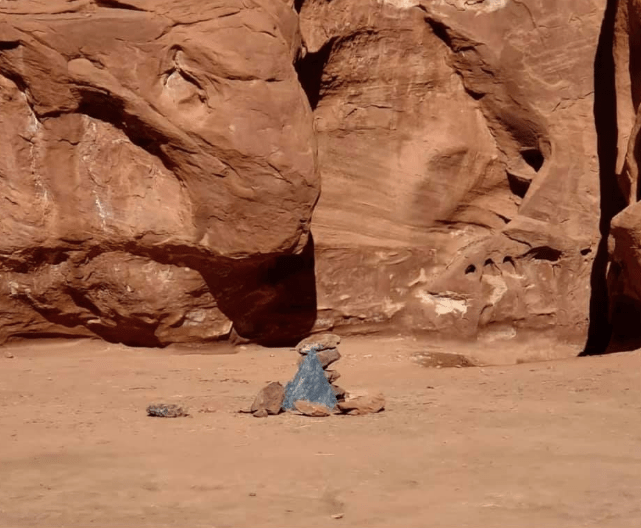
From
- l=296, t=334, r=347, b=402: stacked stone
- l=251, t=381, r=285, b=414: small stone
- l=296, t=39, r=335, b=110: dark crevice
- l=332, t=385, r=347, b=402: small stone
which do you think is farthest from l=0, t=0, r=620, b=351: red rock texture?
l=251, t=381, r=285, b=414: small stone

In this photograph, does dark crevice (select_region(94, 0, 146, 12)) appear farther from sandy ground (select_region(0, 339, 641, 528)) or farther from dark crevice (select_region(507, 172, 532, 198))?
dark crevice (select_region(507, 172, 532, 198))

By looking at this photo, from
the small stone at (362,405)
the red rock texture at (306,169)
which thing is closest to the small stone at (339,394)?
the small stone at (362,405)

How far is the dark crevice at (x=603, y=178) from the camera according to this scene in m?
9.12

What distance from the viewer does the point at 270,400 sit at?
6.04 metres

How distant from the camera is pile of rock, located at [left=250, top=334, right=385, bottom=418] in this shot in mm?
6020

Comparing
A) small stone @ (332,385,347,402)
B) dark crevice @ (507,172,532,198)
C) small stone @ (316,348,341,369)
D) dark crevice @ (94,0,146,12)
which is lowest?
small stone @ (332,385,347,402)

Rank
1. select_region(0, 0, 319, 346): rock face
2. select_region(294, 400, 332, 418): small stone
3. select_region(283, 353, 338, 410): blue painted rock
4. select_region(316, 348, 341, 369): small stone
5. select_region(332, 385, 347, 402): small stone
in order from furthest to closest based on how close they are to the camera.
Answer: select_region(0, 0, 319, 346): rock face → select_region(316, 348, 341, 369): small stone → select_region(332, 385, 347, 402): small stone → select_region(283, 353, 338, 410): blue painted rock → select_region(294, 400, 332, 418): small stone

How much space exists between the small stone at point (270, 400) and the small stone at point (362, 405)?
29 centimetres

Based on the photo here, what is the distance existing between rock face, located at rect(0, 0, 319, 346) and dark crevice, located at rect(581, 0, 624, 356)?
7.41 feet

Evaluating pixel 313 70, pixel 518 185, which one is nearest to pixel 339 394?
pixel 313 70

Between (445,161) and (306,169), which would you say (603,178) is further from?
(306,169)

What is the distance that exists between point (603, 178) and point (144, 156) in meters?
3.27

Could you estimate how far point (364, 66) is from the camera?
9.06 metres

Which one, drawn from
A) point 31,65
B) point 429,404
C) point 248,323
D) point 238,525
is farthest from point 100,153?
point 238,525
